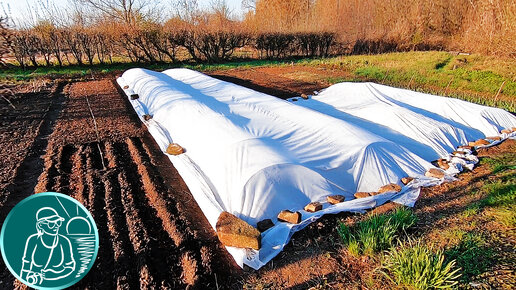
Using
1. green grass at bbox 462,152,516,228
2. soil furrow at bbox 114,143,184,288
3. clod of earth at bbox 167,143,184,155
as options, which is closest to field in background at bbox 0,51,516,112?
green grass at bbox 462,152,516,228

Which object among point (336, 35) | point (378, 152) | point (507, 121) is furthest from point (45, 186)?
point (336, 35)

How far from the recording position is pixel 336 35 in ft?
68.9

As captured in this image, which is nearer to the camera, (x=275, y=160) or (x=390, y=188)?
(x=275, y=160)

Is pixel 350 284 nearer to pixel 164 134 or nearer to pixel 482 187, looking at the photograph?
pixel 482 187

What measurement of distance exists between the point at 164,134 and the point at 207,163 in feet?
5.97

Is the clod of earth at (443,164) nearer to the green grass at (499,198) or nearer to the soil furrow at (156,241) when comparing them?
the green grass at (499,198)

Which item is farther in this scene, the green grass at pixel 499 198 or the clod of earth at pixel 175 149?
the clod of earth at pixel 175 149

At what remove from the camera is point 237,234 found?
264 centimetres

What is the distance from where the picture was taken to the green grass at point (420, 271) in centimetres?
206

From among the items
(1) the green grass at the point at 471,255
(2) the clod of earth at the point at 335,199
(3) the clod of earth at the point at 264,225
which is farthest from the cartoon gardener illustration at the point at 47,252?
(1) the green grass at the point at 471,255

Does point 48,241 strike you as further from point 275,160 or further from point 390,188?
point 390,188

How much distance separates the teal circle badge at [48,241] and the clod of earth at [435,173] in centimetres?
425

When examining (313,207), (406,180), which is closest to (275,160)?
(313,207)

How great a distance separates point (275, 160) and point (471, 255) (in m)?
2.09
